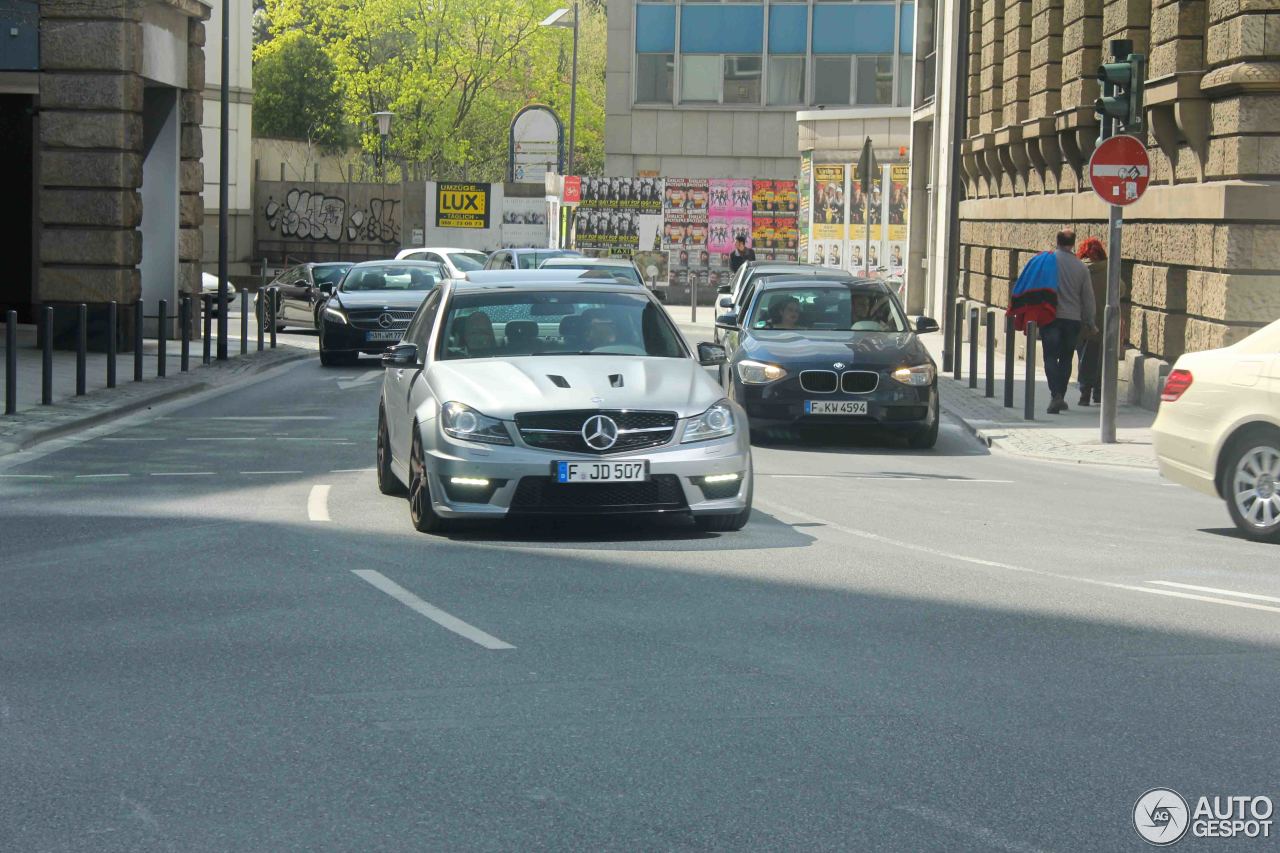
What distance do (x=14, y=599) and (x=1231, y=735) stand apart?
5.26m

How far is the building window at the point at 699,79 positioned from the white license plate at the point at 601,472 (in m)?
53.2

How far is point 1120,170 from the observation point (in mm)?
16453

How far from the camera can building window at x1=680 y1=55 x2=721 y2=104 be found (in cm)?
6212

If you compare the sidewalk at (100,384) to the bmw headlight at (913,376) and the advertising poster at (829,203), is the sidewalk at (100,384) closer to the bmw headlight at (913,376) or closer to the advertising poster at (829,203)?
the bmw headlight at (913,376)

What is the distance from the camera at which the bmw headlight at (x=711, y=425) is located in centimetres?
1030

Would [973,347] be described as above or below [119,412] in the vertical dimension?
above

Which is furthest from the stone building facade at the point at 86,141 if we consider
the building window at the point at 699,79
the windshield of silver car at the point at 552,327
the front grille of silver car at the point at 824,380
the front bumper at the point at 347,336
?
the building window at the point at 699,79

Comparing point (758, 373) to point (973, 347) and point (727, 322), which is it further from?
point (973, 347)

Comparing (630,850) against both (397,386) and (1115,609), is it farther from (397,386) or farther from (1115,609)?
(397,386)

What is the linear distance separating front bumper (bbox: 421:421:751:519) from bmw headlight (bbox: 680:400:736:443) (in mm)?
47

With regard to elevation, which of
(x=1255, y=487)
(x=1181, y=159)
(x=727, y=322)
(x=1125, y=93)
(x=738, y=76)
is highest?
(x=738, y=76)

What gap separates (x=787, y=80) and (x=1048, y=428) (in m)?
45.3

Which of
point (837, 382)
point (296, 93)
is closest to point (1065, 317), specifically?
point (837, 382)

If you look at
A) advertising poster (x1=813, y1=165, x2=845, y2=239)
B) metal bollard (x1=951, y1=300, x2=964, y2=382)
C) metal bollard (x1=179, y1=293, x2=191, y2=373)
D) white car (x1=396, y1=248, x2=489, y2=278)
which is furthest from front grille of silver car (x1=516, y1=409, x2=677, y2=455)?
advertising poster (x1=813, y1=165, x2=845, y2=239)
